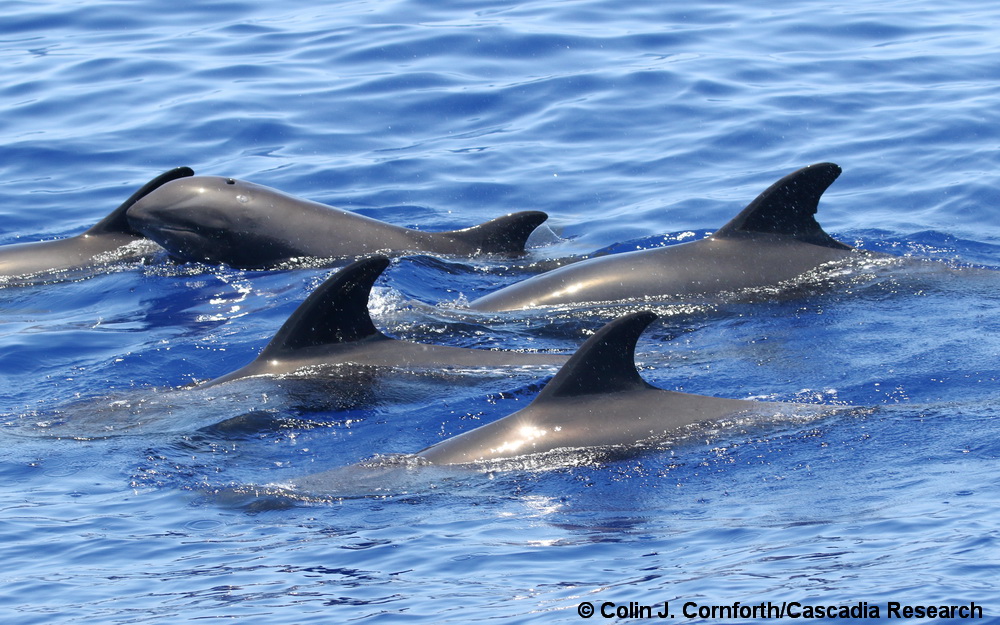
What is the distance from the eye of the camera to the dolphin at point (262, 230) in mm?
13898

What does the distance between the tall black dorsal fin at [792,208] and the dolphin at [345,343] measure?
2.63 meters

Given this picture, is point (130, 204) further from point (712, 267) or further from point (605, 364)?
point (605, 364)

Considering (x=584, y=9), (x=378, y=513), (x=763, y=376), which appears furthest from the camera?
(x=584, y=9)

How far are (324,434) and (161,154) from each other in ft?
37.2

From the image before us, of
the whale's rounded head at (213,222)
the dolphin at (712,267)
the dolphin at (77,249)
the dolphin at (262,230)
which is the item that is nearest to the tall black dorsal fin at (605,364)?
the dolphin at (712,267)

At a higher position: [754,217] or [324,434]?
[754,217]

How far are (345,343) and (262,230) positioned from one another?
13.5ft

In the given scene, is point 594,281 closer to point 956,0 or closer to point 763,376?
point 763,376

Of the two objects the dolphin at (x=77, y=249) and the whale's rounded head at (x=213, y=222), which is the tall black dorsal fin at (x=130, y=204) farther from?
the whale's rounded head at (x=213, y=222)

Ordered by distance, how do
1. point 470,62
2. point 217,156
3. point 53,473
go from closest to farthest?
point 53,473, point 217,156, point 470,62

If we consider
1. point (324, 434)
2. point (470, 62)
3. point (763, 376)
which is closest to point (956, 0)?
point (470, 62)

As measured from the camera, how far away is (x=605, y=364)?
8.39 metres

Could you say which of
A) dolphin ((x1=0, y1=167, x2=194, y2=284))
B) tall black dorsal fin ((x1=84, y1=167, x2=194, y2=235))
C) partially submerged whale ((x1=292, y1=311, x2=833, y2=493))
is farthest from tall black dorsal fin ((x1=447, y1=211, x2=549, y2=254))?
partially submerged whale ((x1=292, y1=311, x2=833, y2=493))

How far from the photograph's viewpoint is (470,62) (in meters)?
23.5
